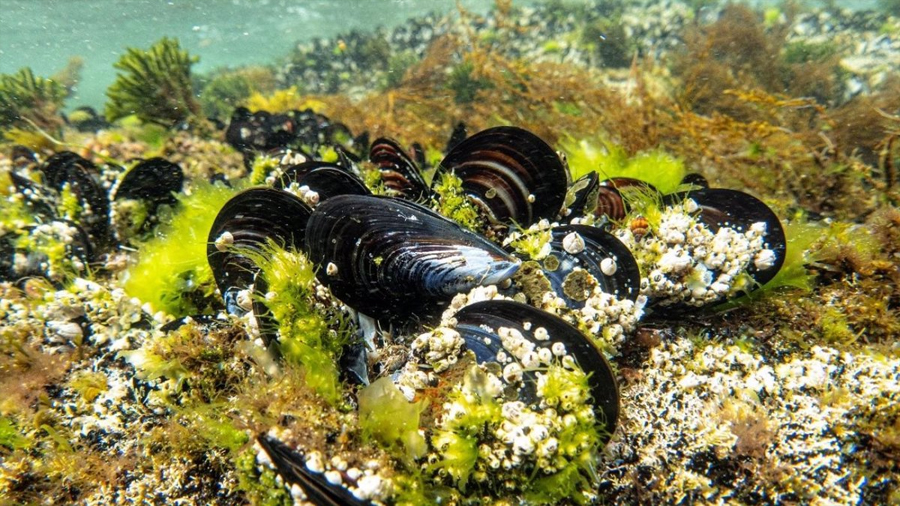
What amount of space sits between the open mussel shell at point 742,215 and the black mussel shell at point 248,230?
8.69 ft

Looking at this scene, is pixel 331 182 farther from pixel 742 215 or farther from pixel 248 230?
pixel 742 215

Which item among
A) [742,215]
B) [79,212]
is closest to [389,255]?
[742,215]

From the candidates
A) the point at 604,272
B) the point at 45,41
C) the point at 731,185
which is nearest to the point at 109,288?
the point at 604,272

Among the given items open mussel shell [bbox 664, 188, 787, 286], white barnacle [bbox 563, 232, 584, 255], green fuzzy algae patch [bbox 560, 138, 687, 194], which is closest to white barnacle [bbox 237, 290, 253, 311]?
white barnacle [bbox 563, 232, 584, 255]

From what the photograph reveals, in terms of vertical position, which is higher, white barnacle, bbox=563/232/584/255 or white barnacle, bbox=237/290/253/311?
white barnacle, bbox=563/232/584/255

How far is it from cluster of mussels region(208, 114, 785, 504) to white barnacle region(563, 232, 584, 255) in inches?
0.5

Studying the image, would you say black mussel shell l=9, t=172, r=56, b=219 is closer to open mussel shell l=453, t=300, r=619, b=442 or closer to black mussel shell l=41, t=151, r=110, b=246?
black mussel shell l=41, t=151, r=110, b=246

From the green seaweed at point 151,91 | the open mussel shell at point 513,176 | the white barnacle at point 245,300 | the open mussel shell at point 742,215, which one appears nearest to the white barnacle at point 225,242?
the white barnacle at point 245,300

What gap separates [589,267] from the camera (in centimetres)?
273

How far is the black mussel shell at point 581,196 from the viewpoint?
322 centimetres

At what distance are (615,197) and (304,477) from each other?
2895 millimetres

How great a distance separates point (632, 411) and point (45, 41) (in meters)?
62.2

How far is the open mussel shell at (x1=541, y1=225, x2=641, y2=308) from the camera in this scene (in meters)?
2.69

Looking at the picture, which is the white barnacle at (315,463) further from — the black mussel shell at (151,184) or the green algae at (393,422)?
the black mussel shell at (151,184)
